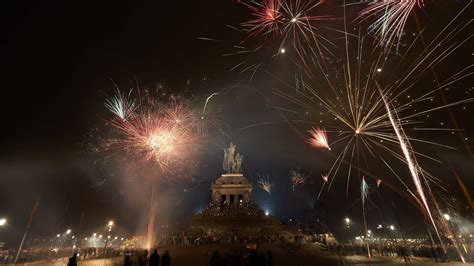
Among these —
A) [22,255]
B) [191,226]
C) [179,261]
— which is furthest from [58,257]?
[191,226]

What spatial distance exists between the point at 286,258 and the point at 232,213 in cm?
2666

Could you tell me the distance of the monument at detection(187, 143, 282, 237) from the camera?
4720 centimetres

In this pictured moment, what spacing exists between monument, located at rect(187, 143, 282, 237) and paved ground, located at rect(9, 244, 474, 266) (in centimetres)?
1286

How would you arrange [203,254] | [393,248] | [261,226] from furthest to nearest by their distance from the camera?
[261,226] < [393,248] < [203,254]

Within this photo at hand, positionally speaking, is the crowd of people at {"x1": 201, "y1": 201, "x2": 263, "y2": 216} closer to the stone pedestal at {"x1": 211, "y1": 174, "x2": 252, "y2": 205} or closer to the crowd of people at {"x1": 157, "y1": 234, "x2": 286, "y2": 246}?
the stone pedestal at {"x1": 211, "y1": 174, "x2": 252, "y2": 205}

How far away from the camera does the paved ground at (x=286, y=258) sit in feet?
80.6

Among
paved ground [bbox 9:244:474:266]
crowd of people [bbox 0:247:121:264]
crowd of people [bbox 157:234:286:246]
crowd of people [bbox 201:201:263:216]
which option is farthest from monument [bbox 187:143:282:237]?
crowd of people [bbox 0:247:121:264]

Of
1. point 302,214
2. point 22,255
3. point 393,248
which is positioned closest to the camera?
point 22,255

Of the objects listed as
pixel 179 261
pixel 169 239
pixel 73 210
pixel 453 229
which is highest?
pixel 73 210

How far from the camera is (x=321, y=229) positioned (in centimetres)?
4962

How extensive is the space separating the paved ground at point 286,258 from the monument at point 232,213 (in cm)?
1286

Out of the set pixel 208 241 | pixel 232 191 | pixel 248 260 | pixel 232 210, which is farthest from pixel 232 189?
pixel 248 260

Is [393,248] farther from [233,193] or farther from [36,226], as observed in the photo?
[36,226]

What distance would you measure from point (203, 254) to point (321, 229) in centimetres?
2742
